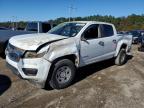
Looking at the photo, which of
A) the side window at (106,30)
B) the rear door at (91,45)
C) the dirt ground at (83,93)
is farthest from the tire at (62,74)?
the side window at (106,30)

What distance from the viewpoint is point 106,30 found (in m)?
8.00

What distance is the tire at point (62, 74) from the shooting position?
5.69m

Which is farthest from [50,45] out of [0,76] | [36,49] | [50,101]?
[0,76]

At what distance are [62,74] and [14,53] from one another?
1.40 m

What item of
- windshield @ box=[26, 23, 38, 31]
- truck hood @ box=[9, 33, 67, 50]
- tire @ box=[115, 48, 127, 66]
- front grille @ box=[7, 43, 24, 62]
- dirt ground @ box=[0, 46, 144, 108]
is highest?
windshield @ box=[26, 23, 38, 31]

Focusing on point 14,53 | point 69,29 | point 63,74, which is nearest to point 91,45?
point 69,29

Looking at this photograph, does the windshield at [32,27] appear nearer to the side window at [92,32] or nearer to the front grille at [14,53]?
the side window at [92,32]

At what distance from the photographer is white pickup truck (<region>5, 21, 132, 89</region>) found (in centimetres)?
538

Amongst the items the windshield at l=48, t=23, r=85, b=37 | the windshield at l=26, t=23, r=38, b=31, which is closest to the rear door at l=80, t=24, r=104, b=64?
the windshield at l=48, t=23, r=85, b=37

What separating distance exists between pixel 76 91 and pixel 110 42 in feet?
9.37

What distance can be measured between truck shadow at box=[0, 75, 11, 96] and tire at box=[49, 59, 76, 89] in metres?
1.25

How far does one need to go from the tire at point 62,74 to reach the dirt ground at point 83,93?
0.17 m

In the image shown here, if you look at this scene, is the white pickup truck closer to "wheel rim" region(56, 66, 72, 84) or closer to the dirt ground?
"wheel rim" region(56, 66, 72, 84)

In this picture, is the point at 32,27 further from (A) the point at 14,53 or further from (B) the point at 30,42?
(B) the point at 30,42
